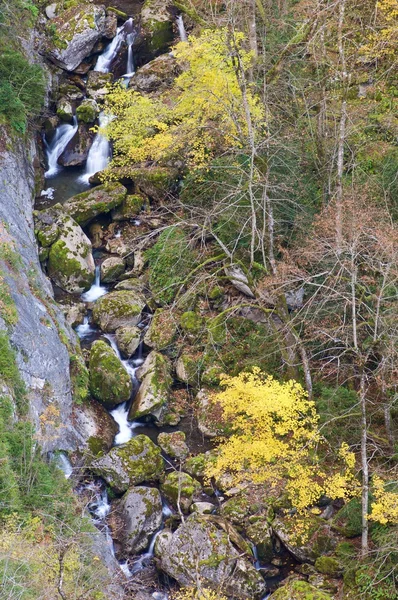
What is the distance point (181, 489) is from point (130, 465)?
1390 millimetres

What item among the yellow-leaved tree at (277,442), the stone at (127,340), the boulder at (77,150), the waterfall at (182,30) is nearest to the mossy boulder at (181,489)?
the yellow-leaved tree at (277,442)

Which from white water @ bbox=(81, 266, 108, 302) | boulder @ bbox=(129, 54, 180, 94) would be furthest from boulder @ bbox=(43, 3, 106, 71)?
white water @ bbox=(81, 266, 108, 302)

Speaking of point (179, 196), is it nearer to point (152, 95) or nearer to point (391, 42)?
point (152, 95)

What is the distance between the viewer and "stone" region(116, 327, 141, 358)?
660 inches

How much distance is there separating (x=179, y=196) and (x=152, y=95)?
5.07m

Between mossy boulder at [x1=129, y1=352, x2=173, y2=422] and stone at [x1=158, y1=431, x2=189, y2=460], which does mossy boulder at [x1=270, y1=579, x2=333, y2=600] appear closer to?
stone at [x1=158, y1=431, x2=189, y2=460]

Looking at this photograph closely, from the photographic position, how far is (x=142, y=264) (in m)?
19.1

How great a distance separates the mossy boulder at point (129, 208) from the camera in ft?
65.0

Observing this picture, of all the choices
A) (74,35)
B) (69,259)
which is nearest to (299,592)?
(69,259)

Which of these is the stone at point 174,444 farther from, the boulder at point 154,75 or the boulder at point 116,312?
the boulder at point 154,75

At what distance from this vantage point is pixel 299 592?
10.9 metres

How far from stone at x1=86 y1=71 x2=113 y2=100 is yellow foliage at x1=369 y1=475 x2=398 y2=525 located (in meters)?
18.5

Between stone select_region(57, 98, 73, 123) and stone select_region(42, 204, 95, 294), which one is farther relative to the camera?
stone select_region(57, 98, 73, 123)

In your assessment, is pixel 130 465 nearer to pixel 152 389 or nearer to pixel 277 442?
pixel 152 389
